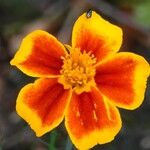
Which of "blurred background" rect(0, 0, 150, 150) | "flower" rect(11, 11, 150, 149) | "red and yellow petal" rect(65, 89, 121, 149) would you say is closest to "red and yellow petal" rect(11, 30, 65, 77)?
"flower" rect(11, 11, 150, 149)

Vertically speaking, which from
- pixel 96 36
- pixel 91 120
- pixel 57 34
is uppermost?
pixel 96 36

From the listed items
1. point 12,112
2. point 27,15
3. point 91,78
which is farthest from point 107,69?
point 27,15

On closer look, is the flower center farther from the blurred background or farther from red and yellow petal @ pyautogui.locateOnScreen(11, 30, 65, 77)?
the blurred background

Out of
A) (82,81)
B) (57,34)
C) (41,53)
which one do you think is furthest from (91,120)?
(57,34)

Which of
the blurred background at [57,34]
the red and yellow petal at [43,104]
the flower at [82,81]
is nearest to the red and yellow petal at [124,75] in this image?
the flower at [82,81]

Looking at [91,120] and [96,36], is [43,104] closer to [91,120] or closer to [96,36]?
[91,120]

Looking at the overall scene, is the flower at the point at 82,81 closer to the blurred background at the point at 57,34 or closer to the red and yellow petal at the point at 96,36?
the red and yellow petal at the point at 96,36

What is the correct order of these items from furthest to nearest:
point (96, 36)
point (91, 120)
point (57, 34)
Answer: point (57, 34)
point (96, 36)
point (91, 120)
